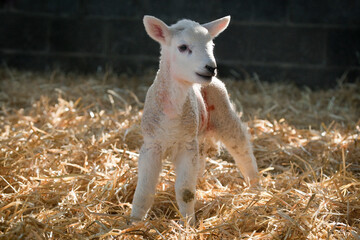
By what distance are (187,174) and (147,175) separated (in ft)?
0.67

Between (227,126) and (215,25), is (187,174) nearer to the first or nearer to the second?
(227,126)

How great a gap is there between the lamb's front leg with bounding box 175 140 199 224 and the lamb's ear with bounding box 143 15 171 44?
0.55 metres

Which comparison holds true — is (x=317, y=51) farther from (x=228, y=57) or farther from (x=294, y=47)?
(x=228, y=57)

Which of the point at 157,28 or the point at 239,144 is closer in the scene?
the point at 157,28

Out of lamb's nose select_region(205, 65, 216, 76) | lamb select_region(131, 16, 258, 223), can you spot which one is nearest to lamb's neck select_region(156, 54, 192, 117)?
lamb select_region(131, 16, 258, 223)

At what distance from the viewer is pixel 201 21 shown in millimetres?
6137

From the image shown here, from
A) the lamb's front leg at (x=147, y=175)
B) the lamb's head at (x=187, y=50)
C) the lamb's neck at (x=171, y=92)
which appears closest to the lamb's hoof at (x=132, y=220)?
the lamb's front leg at (x=147, y=175)

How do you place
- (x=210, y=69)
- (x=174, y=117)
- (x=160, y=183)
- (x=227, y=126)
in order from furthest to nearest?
(x=160, y=183), (x=227, y=126), (x=174, y=117), (x=210, y=69)

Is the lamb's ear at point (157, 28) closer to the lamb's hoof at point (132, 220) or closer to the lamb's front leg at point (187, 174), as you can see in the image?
the lamb's front leg at point (187, 174)

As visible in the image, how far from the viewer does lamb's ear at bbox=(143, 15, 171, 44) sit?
2459 millimetres

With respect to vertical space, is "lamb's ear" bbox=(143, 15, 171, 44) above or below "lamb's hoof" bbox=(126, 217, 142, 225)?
above

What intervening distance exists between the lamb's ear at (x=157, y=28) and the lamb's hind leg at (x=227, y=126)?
0.53 m

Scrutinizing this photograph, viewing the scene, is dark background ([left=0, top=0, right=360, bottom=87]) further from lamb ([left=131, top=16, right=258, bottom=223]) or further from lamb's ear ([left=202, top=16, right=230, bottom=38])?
lamb ([left=131, top=16, right=258, bottom=223])

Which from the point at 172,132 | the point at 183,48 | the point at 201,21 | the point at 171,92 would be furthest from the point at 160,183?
the point at 201,21
